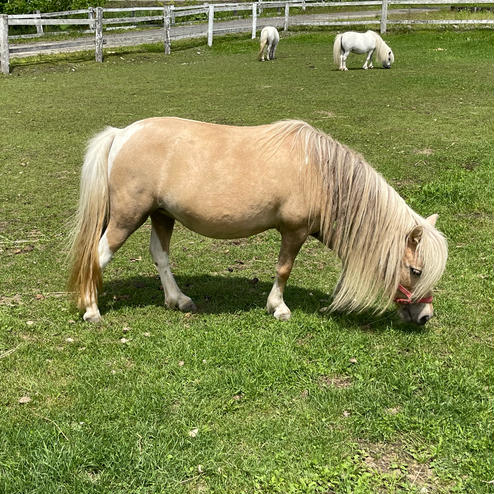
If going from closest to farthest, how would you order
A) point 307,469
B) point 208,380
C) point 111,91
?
point 307,469 → point 208,380 → point 111,91

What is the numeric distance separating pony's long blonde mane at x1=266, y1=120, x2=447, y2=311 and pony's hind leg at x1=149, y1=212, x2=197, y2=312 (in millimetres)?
1260

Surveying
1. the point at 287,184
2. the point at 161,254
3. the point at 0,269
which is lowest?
the point at 0,269

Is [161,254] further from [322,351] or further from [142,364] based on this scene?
[322,351]

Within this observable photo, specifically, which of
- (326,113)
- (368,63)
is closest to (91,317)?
(326,113)

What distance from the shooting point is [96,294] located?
4926mm

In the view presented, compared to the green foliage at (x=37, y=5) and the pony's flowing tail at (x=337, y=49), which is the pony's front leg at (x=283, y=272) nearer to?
the pony's flowing tail at (x=337, y=49)

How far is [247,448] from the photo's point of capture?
345 cm

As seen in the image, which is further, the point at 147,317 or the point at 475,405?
the point at 147,317

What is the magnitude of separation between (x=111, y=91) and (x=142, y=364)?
1312cm

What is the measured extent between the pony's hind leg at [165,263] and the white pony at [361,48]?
16.0 metres

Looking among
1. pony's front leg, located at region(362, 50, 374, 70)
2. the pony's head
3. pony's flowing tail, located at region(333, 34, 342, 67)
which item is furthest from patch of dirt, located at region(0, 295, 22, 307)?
pony's front leg, located at region(362, 50, 374, 70)

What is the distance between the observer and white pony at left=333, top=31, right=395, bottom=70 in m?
19.5

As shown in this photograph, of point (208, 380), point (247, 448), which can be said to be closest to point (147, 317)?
point (208, 380)

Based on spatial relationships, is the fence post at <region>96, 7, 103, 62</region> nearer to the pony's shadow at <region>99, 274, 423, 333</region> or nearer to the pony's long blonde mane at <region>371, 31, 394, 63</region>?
the pony's long blonde mane at <region>371, 31, 394, 63</region>
